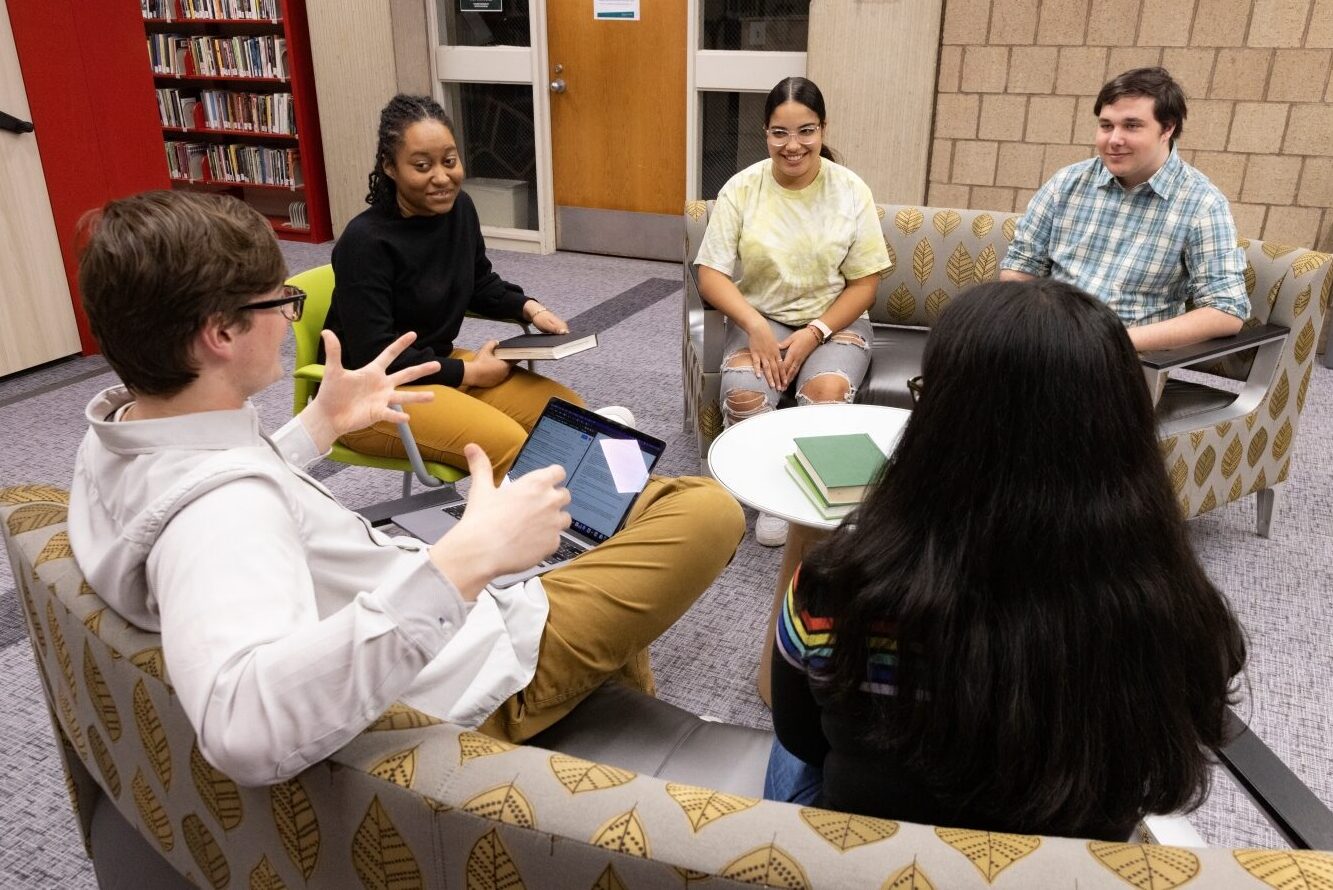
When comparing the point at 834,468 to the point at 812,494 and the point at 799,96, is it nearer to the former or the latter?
the point at 812,494

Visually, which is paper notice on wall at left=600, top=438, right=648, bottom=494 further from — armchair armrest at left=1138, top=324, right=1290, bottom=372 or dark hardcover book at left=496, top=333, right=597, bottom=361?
armchair armrest at left=1138, top=324, right=1290, bottom=372

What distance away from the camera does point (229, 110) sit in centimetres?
604

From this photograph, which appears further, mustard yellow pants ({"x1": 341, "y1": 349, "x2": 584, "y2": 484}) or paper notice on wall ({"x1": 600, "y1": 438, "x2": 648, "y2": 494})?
mustard yellow pants ({"x1": 341, "y1": 349, "x2": 584, "y2": 484})

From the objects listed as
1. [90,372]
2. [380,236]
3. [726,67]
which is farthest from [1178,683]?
[726,67]

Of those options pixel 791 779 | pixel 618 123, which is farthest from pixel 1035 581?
pixel 618 123

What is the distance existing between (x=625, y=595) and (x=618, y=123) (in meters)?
4.47

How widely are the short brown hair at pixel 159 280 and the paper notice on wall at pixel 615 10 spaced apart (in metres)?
4.62

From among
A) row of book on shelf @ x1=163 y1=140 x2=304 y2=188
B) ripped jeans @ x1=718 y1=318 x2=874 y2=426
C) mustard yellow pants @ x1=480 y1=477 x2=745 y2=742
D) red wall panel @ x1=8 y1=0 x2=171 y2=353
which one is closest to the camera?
mustard yellow pants @ x1=480 y1=477 x2=745 y2=742

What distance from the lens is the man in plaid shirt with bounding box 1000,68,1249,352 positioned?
98.5 inches

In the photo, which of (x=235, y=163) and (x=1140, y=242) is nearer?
(x=1140, y=242)

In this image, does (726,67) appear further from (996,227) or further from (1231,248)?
(1231,248)

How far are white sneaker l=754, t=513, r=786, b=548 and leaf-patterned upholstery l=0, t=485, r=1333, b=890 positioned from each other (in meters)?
1.95

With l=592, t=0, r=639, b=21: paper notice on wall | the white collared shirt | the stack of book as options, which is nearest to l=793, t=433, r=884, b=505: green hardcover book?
the stack of book

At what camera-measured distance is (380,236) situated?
2.32 metres
